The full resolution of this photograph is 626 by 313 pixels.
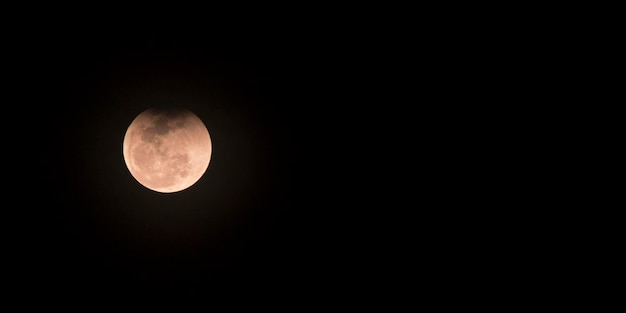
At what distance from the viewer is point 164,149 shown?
3.29m

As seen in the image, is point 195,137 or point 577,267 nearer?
point 195,137

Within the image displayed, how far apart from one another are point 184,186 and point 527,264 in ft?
13.1

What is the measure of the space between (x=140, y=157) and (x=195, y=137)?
501mm

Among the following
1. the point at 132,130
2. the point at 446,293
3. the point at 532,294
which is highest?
the point at 132,130

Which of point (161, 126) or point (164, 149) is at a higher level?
point (161, 126)

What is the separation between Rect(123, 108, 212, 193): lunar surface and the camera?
10.8 feet

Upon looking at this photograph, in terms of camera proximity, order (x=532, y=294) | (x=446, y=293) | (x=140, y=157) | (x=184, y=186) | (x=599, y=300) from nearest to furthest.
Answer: (x=140, y=157), (x=184, y=186), (x=599, y=300), (x=532, y=294), (x=446, y=293)

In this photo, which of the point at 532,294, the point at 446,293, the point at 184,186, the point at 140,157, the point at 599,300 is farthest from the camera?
the point at 446,293

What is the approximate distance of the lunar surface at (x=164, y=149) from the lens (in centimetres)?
329

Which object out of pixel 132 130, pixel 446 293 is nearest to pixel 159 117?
pixel 132 130

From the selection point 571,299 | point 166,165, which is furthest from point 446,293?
point 166,165

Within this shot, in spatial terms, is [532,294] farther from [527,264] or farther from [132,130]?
[132,130]

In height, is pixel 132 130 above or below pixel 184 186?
above

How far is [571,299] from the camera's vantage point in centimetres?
412
